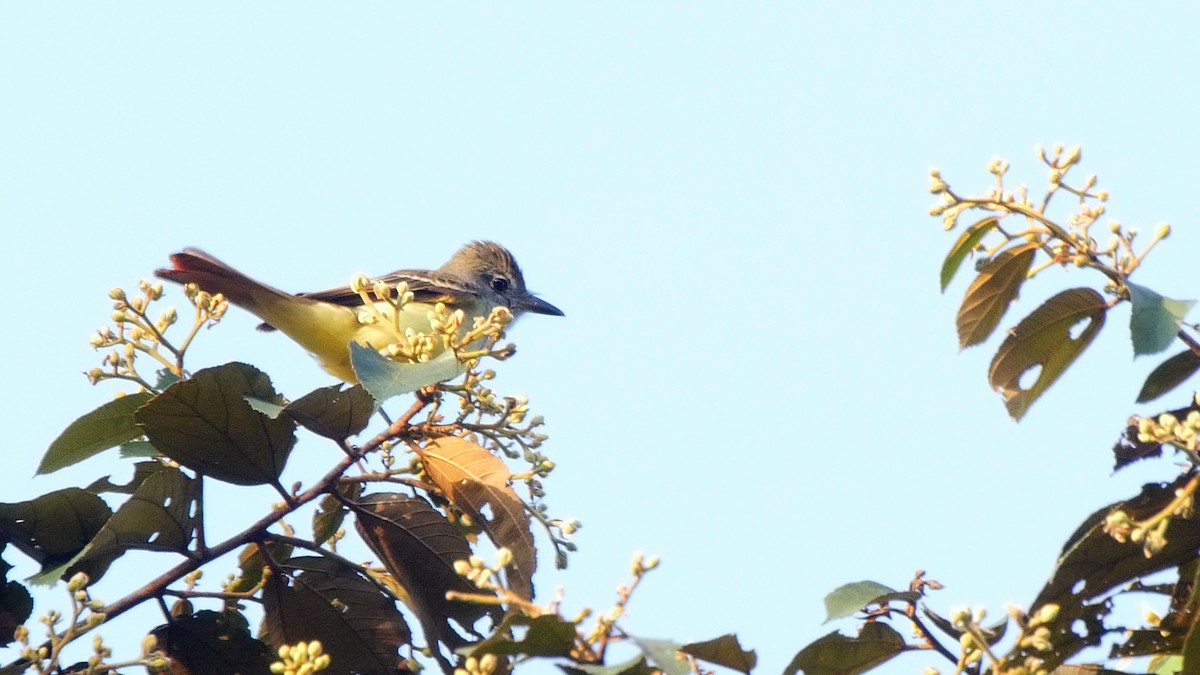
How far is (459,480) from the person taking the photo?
296cm

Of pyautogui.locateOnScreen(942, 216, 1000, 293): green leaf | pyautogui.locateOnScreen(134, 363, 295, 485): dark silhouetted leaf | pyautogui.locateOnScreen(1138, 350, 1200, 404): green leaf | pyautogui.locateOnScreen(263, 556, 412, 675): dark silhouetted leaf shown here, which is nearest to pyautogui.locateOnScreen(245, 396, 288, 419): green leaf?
pyautogui.locateOnScreen(134, 363, 295, 485): dark silhouetted leaf

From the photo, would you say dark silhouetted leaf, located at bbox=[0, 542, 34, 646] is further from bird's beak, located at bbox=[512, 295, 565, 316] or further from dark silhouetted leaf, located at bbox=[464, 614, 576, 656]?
bird's beak, located at bbox=[512, 295, 565, 316]

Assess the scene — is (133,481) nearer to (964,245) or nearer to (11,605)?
(11,605)

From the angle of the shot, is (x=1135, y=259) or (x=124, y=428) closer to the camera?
(x=1135, y=259)

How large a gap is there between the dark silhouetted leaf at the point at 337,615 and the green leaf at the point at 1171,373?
1721 mm

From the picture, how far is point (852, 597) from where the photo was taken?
223cm

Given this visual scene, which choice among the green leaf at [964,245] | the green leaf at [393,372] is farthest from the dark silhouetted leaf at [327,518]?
the green leaf at [964,245]

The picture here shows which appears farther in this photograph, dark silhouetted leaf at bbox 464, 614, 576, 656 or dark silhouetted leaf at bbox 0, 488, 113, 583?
dark silhouetted leaf at bbox 0, 488, 113, 583

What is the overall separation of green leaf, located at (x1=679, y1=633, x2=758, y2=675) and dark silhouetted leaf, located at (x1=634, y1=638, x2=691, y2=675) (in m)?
0.29

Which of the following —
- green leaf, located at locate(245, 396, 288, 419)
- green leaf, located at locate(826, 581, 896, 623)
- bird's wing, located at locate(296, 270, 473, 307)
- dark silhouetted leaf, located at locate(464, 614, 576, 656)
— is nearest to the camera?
dark silhouetted leaf, located at locate(464, 614, 576, 656)

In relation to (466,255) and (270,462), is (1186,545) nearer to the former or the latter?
(270,462)

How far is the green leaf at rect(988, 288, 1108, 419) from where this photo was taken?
8.60 ft

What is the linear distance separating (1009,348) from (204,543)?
1787mm

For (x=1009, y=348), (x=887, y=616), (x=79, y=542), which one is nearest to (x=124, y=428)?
(x=79, y=542)
